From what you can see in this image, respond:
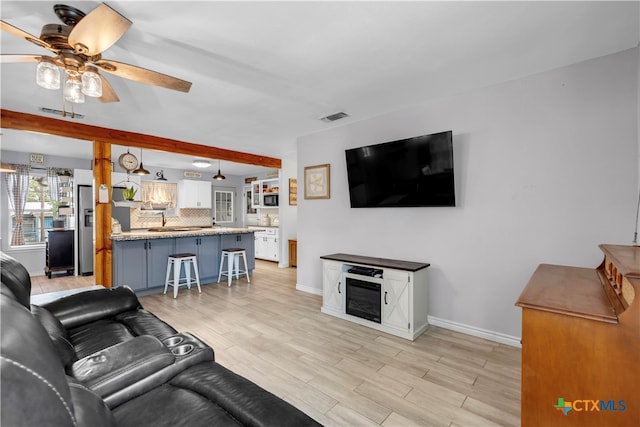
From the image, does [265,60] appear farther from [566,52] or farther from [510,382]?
[510,382]

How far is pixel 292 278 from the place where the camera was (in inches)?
227

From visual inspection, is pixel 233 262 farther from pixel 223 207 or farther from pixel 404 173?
pixel 223 207

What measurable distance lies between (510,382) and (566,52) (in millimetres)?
2615

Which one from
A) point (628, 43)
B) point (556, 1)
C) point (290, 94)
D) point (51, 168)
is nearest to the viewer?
point (556, 1)

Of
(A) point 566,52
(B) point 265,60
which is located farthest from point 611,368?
(B) point 265,60

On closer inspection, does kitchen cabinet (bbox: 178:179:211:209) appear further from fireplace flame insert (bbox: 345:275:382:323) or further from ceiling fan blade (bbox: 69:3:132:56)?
ceiling fan blade (bbox: 69:3:132:56)

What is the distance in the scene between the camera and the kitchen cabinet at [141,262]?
4.41m

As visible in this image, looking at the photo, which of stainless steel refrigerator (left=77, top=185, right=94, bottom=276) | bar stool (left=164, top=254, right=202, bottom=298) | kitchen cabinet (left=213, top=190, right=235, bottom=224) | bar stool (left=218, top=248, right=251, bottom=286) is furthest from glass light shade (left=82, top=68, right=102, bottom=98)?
kitchen cabinet (left=213, top=190, right=235, bottom=224)

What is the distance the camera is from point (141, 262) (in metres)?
4.61

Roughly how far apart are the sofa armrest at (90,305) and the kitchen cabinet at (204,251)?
2.66 meters

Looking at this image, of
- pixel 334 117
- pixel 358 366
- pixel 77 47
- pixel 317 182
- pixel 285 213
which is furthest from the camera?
pixel 285 213

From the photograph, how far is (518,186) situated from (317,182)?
8.62 feet

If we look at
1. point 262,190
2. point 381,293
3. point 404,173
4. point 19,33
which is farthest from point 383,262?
point 262,190

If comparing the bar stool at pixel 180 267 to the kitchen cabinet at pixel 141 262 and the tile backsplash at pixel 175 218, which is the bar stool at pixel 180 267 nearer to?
the kitchen cabinet at pixel 141 262
